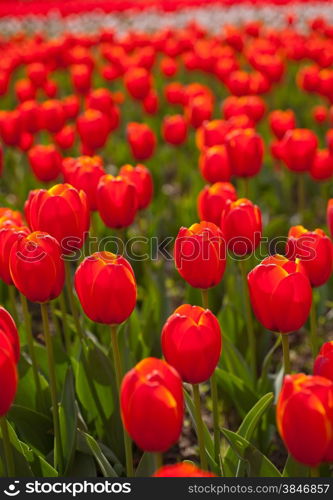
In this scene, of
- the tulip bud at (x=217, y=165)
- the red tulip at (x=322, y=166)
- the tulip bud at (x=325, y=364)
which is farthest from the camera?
the red tulip at (x=322, y=166)

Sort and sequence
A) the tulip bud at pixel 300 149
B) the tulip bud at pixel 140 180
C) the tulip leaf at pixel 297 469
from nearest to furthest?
1. the tulip leaf at pixel 297 469
2. the tulip bud at pixel 140 180
3. the tulip bud at pixel 300 149

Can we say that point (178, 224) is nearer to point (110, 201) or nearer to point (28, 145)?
point (28, 145)

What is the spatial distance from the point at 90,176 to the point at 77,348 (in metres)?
0.59

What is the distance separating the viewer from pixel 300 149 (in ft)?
11.3

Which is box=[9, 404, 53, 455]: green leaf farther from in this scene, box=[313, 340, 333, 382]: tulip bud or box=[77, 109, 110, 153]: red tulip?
box=[77, 109, 110, 153]: red tulip

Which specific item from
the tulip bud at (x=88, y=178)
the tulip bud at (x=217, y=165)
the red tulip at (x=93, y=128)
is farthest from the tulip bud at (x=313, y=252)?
the red tulip at (x=93, y=128)

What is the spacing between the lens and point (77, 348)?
268 centimetres

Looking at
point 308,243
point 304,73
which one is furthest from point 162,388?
point 304,73

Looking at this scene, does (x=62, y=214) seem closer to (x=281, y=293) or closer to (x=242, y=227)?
(x=242, y=227)

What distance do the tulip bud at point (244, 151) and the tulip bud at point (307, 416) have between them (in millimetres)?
1892

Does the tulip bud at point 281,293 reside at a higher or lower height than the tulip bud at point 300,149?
higher

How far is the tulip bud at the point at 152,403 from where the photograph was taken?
144 cm

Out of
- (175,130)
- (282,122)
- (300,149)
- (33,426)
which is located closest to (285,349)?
(33,426)

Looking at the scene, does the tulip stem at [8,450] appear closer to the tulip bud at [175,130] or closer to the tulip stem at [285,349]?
the tulip stem at [285,349]
